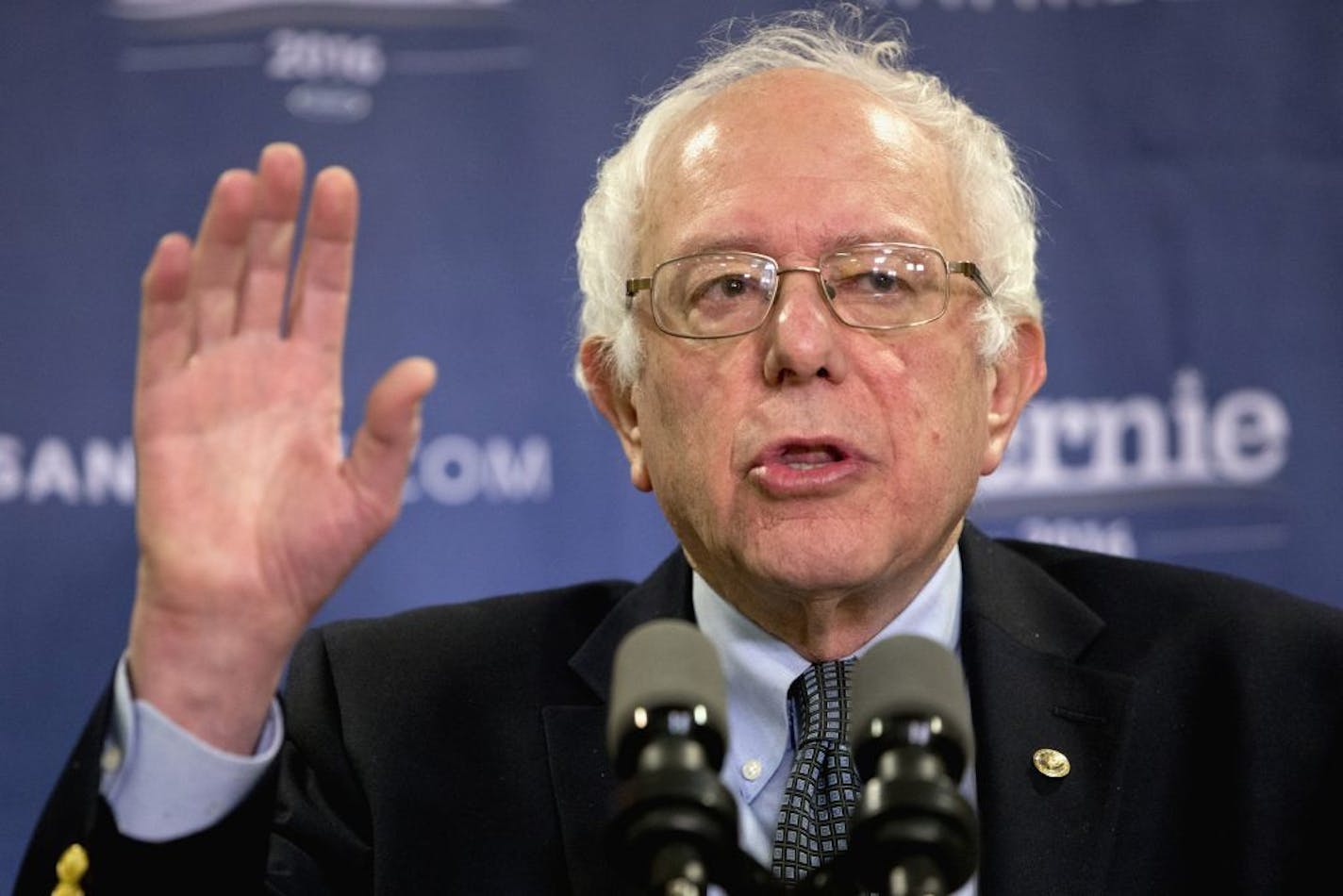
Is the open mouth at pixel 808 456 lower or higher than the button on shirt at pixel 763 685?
higher

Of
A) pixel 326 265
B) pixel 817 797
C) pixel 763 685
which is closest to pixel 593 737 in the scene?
pixel 763 685

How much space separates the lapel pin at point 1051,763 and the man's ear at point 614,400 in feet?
2.24

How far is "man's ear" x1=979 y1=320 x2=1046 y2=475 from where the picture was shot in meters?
2.48

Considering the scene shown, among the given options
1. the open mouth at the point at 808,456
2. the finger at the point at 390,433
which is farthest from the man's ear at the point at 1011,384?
the finger at the point at 390,433

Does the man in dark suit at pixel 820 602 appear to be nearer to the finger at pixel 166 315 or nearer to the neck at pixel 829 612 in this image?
the neck at pixel 829 612

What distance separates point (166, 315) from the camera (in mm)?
1721

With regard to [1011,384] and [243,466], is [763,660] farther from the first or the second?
[243,466]

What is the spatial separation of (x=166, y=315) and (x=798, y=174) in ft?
3.10

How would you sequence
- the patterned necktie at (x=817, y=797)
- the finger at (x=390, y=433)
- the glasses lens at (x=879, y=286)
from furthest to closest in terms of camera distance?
the glasses lens at (x=879, y=286) < the patterned necktie at (x=817, y=797) < the finger at (x=390, y=433)

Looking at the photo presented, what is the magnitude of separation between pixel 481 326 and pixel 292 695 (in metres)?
0.98

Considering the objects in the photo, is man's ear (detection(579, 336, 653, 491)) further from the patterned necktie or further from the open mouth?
the patterned necktie

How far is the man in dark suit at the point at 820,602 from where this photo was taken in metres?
2.19

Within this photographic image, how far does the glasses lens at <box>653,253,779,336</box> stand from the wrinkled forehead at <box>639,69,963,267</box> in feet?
0.10

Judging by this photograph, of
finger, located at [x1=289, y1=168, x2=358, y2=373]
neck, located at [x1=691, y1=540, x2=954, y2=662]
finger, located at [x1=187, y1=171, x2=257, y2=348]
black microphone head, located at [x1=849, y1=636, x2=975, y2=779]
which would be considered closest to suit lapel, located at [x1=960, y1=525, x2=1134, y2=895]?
neck, located at [x1=691, y1=540, x2=954, y2=662]
